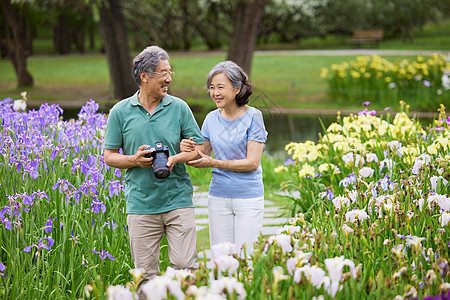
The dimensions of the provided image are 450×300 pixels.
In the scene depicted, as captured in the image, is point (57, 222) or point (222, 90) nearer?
point (222, 90)

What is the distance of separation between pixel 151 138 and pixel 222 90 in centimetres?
47

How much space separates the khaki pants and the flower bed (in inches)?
8.7

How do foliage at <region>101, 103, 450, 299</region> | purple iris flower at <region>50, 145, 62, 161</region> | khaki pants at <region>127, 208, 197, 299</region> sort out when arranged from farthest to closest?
purple iris flower at <region>50, 145, 62, 161</region> → khaki pants at <region>127, 208, 197, 299</region> → foliage at <region>101, 103, 450, 299</region>

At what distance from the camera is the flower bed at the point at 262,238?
8.00 feet

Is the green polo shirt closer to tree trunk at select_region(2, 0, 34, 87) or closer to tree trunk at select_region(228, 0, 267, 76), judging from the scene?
tree trunk at select_region(228, 0, 267, 76)

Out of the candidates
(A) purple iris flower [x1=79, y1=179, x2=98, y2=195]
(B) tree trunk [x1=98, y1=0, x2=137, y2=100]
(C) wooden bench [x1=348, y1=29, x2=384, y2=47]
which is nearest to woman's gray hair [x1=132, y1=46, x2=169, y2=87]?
(A) purple iris flower [x1=79, y1=179, x2=98, y2=195]

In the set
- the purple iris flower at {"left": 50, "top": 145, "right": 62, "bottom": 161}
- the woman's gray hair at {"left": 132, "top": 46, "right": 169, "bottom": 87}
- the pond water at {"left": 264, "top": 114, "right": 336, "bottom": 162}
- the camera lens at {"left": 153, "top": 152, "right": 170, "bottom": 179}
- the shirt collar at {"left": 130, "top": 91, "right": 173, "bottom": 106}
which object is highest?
the woman's gray hair at {"left": 132, "top": 46, "right": 169, "bottom": 87}

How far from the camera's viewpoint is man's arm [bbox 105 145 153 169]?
322 cm

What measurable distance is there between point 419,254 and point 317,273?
0.65m

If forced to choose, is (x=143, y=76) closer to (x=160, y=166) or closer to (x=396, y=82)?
(x=160, y=166)

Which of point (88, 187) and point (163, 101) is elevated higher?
point (163, 101)

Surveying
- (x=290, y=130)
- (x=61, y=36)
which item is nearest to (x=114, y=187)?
(x=290, y=130)

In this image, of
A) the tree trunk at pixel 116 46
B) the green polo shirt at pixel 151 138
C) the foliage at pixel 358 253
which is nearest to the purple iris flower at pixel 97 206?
the green polo shirt at pixel 151 138

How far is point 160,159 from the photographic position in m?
3.23
